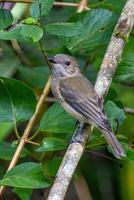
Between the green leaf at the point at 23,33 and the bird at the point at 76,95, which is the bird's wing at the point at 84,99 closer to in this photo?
the bird at the point at 76,95

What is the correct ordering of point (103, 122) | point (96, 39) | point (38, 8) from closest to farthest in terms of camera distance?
point (38, 8), point (103, 122), point (96, 39)

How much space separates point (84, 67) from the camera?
4.72 metres

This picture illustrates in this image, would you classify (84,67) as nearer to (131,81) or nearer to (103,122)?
(131,81)

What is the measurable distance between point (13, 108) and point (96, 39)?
84cm

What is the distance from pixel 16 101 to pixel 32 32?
1.93 ft

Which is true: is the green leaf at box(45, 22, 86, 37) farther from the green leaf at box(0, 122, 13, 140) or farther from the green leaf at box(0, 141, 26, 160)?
the green leaf at box(0, 122, 13, 140)

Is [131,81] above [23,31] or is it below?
below

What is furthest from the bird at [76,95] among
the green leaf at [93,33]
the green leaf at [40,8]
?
the green leaf at [40,8]

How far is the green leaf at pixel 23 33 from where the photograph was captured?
3.24 meters

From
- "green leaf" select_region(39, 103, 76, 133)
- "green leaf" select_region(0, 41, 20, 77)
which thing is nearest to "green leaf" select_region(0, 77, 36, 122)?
"green leaf" select_region(39, 103, 76, 133)

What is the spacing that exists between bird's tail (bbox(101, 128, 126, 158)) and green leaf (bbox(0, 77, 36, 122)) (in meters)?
0.48

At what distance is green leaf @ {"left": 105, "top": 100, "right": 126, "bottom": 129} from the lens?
3.63 meters

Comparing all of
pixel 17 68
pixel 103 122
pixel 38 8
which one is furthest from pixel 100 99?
pixel 17 68

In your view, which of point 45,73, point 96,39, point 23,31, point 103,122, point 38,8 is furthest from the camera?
point 45,73
